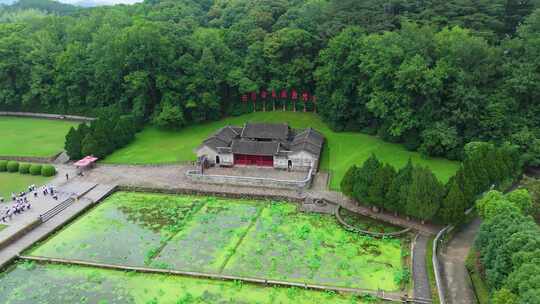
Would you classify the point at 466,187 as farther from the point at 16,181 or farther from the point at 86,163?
the point at 16,181

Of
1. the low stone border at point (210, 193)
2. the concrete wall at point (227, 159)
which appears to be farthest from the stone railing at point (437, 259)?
the concrete wall at point (227, 159)

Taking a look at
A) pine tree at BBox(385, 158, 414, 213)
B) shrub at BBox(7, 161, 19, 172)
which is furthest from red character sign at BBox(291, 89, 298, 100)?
shrub at BBox(7, 161, 19, 172)

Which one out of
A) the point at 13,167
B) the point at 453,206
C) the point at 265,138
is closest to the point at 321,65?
the point at 265,138

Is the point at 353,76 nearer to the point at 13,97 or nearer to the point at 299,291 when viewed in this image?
the point at 299,291

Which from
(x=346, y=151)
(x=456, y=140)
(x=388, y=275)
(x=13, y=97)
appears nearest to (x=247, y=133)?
(x=346, y=151)

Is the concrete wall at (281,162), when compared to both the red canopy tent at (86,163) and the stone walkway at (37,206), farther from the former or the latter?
the stone walkway at (37,206)

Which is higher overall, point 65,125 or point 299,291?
point 65,125

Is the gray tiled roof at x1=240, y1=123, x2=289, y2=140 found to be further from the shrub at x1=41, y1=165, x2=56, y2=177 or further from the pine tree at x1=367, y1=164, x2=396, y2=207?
the shrub at x1=41, y1=165, x2=56, y2=177
